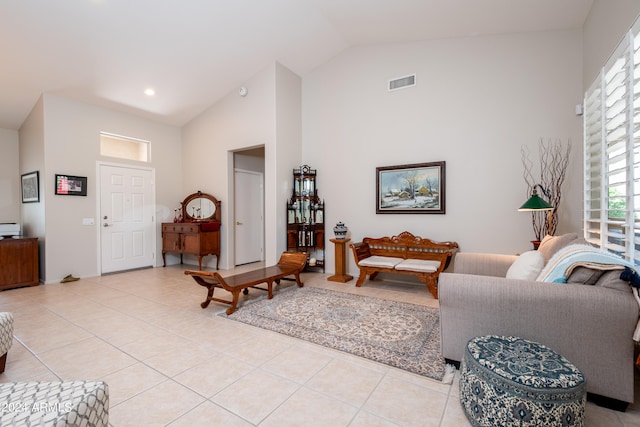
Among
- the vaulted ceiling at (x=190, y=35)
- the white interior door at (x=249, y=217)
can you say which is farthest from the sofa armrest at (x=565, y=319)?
the white interior door at (x=249, y=217)

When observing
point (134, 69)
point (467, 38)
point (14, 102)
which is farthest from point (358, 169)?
point (14, 102)

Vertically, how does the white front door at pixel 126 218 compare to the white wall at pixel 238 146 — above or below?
below

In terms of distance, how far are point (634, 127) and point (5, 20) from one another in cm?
605

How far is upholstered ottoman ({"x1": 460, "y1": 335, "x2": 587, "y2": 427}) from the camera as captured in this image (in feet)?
4.51

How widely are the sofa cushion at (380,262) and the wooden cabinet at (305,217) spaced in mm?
1180

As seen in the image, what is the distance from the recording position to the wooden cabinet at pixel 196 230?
18.4 ft

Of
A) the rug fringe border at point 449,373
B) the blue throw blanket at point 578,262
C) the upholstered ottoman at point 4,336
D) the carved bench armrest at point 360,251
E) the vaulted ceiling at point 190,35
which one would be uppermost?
the vaulted ceiling at point 190,35

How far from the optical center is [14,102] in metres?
4.75

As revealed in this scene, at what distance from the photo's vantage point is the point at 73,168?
196 inches

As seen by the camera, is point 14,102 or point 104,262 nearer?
point 14,102

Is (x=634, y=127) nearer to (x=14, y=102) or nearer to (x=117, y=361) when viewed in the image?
Answer: (x=117, y=361)

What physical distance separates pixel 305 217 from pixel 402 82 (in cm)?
273

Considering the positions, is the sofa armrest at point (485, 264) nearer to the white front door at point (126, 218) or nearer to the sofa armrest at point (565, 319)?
the sofa armrest at point (565, 319)

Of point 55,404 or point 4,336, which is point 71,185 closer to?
point 4,336
